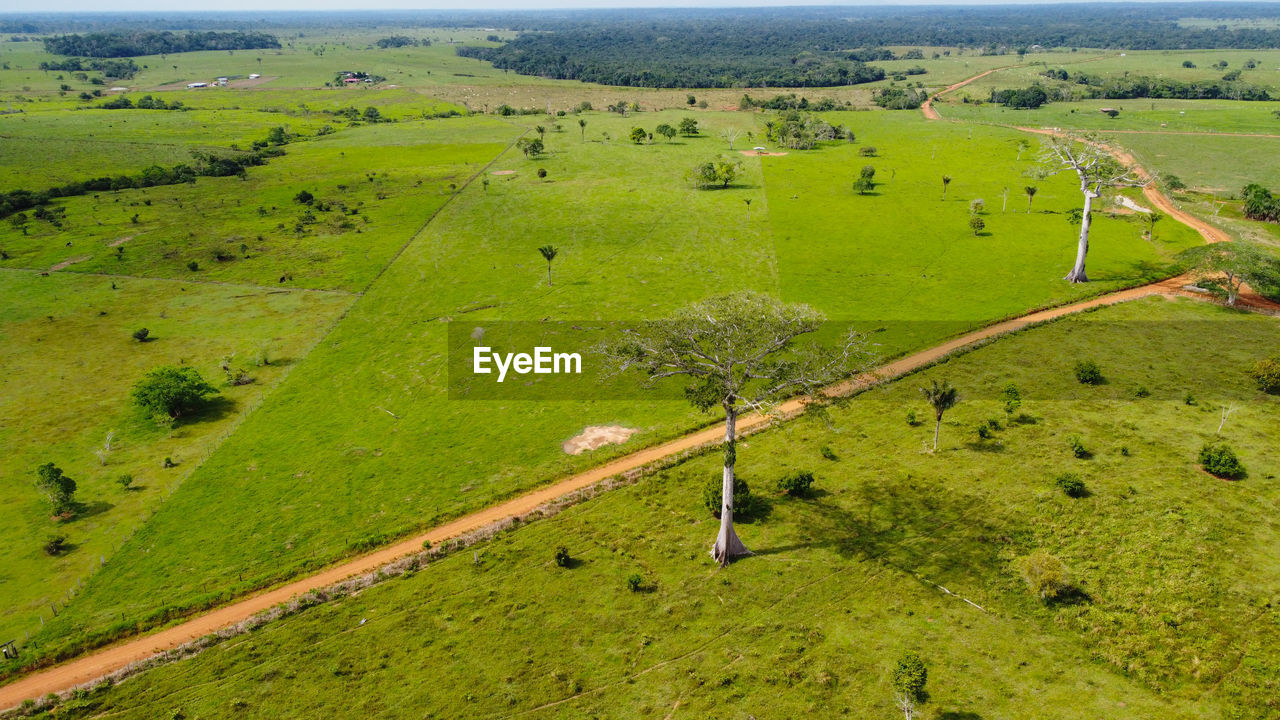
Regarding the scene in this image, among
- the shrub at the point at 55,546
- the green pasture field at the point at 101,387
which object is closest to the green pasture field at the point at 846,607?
the shrub at the point at 55,546

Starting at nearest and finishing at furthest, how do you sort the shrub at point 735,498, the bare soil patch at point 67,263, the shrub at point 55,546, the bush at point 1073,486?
the shrub at point 735,498 → the bush at point 1073,486 → the shrub at point 55,546 → the bare soil patch at point 67,263

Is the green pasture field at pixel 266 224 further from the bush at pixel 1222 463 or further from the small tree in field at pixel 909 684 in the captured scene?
the bush at pixel 1222 463

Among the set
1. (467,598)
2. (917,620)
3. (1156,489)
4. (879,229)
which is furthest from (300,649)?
(879,229)

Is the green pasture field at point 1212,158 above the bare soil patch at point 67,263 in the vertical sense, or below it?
above

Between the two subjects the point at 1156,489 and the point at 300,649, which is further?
the point at 1156,489

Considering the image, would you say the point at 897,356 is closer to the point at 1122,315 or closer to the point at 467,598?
the point at 1122,315

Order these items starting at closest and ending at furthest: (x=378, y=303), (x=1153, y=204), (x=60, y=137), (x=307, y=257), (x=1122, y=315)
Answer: (x=1122, y=315) < (x=378, y=303) < (x=307, y=257) < (x=1153, y=204) < (x=60, y=137)

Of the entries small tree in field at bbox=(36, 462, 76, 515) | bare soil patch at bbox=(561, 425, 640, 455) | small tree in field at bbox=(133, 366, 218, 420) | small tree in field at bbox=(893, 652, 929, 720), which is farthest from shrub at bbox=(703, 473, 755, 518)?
small tree in field at bbox=(133, 366, 218, 420)
